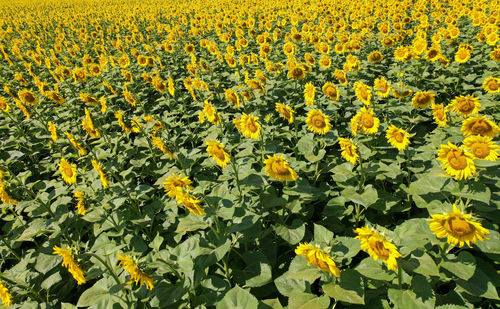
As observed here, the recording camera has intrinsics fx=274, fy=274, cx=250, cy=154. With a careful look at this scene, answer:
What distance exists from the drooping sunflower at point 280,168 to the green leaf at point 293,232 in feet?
1.70

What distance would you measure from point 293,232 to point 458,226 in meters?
1.39

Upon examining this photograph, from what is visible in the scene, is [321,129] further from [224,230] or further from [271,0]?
[271,0]

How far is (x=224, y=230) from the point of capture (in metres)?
2.63

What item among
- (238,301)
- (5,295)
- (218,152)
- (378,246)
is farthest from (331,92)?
(5,295)

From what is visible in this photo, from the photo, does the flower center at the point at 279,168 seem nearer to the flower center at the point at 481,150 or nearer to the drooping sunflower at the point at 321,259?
the drooping sunflower at the point at 321,259

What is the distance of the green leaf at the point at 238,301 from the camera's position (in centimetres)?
200

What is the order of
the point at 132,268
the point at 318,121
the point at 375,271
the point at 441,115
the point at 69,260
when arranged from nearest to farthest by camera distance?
1. the point at 132,268
2. the point at 69,260
3. the point at 375,271
4. the point at 441,115
5. the point at 318,121

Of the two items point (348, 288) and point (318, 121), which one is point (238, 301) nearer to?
point (348, 288)

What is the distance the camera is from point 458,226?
1878 millimetres

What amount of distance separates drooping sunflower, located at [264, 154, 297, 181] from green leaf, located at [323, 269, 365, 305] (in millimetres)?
987

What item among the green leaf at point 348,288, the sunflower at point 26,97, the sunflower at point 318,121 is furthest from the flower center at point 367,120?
the sunflower at point 26,97

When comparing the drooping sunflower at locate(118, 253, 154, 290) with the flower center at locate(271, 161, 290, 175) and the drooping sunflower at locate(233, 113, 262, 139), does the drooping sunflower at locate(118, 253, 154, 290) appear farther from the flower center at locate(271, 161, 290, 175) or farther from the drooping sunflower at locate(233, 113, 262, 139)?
the drooping sunflower at locate(233, 113, 262, 139)

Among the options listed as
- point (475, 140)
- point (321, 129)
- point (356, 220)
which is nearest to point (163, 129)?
point (321, 129)

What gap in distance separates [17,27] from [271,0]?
17.1 metres
